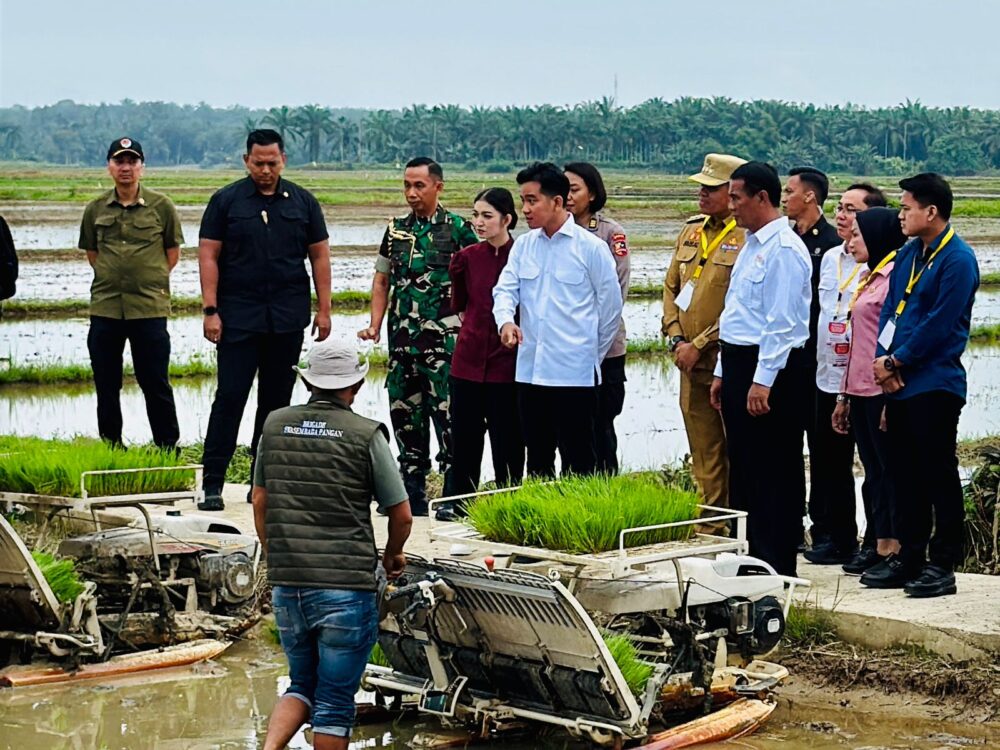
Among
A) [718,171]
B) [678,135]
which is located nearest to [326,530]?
[718,171]

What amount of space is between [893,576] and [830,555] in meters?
0.81

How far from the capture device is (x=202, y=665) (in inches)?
279

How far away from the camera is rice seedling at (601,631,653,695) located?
557cm

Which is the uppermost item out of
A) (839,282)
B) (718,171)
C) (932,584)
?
(718,171)

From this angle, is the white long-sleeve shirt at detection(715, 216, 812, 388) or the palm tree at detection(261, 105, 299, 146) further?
the palm tree at detection(261, 105, 299, 146)

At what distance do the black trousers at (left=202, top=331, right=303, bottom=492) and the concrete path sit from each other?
2.00 m

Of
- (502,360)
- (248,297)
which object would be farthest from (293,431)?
(248,297)

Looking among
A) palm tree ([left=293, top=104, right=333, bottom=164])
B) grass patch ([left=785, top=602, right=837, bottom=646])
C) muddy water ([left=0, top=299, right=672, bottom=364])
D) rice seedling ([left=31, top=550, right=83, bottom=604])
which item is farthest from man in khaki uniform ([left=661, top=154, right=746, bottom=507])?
palm tree ([left=293, top=104, right=333, bottom=164])

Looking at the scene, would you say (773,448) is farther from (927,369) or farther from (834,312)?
(834,312)

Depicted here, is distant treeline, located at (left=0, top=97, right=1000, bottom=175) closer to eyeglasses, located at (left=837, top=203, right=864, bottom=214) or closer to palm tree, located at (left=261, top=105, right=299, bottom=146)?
palm tree, located at (left=261, top=105, right=299, bottom=146)

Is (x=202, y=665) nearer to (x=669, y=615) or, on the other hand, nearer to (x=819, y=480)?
(x=669, y=615)

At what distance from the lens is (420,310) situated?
364 inches

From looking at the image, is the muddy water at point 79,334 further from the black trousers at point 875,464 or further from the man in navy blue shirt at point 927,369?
the man in navy blue shirt at point 927,369

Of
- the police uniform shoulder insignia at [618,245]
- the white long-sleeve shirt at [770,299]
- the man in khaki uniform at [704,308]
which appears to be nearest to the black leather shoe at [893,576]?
the man in khaki uniform at [704,308]
